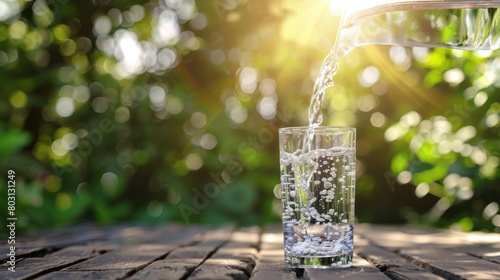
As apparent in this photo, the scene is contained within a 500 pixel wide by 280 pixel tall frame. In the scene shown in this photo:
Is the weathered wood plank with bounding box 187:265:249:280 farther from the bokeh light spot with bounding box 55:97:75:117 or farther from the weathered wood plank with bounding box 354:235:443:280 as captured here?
the bokeh light spot with bounding box 55:97:75:117

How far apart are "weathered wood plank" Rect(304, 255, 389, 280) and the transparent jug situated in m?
0.65

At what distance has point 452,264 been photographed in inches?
69.9

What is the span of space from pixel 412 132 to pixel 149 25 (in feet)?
7.12

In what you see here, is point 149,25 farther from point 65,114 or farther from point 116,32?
point 65,114

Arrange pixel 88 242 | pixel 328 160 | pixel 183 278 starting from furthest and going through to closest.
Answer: pixel 88 242
pixel 328 160
pixel 183 278

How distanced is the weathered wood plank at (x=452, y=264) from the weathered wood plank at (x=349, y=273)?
0.16m

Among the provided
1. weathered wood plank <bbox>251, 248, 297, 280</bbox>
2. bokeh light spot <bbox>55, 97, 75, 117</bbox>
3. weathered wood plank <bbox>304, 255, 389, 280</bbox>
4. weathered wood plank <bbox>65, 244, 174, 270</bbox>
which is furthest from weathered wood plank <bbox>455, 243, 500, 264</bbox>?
bokeh light spot <bbox>55, 97, 75, 117</bbox>

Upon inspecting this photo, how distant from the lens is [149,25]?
17.0 feet

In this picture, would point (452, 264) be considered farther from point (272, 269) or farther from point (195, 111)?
point (195, 111)

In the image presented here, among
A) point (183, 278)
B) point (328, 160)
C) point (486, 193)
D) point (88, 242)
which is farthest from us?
point (486, 193)

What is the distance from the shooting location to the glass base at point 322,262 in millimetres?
1712

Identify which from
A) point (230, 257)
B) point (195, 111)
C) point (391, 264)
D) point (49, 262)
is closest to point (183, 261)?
point (230, 257)

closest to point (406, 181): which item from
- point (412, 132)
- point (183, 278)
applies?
point (412, 132)

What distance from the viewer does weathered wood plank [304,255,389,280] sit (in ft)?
5.02
